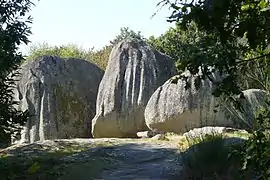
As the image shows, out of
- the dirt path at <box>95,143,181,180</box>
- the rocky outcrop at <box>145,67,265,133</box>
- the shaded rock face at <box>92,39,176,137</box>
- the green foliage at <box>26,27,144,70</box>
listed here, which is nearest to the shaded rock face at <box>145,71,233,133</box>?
the rocky outcrop at <box>145,67,265,133</box>

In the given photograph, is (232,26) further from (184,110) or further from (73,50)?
(73,50)

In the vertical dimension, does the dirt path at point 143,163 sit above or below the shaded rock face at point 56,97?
below

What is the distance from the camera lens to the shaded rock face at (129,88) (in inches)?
611

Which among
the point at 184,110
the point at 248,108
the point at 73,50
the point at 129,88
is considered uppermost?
the point at 73,50

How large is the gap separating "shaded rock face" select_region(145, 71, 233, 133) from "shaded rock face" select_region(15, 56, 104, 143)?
14.8ft

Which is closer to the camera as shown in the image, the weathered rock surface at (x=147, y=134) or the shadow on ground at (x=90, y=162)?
the shadow on ground at (x=90, y=162)

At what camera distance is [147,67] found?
16.0m

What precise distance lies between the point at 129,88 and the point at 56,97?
3448mm

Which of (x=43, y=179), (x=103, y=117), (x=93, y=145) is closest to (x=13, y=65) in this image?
(x=43, y=179)

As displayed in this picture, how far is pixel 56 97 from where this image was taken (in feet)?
59.5

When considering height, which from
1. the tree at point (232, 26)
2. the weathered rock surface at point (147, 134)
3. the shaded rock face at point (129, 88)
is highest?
the shaded rock face at point (129, 88)

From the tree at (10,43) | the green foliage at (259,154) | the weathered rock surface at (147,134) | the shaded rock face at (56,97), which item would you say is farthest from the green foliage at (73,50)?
the green foliage at (259,154)

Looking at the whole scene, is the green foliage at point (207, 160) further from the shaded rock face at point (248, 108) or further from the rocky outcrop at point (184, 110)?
the rocky outcrop at point (184, 110)

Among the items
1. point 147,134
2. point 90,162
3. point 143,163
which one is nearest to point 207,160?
point 143,163
